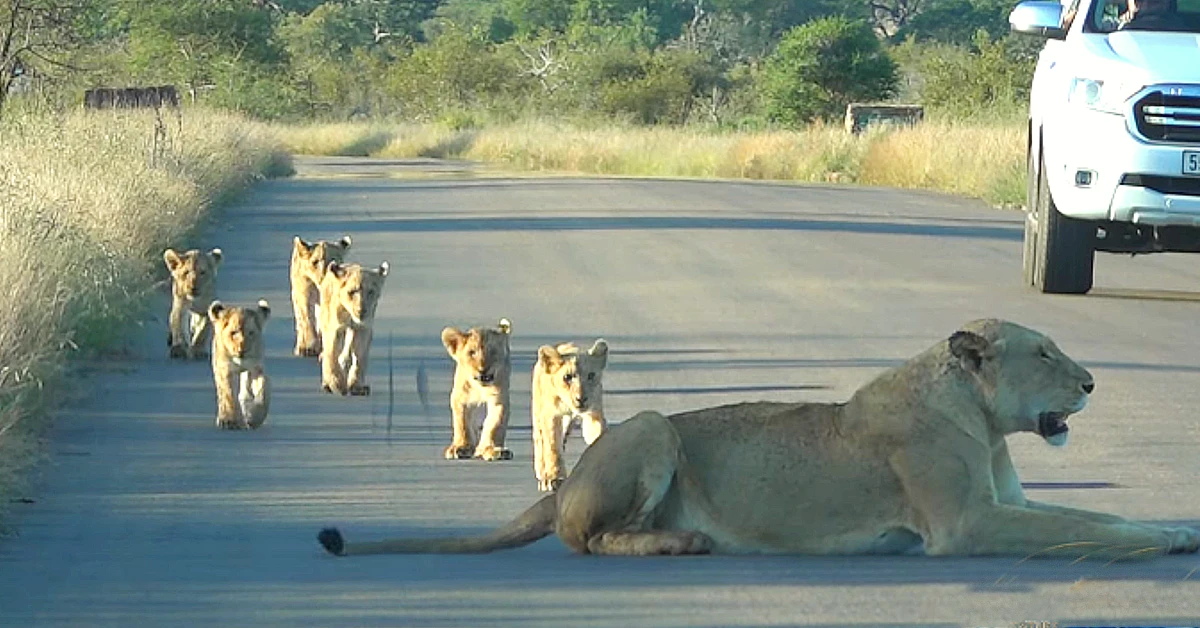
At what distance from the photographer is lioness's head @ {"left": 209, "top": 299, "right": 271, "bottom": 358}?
409 inches

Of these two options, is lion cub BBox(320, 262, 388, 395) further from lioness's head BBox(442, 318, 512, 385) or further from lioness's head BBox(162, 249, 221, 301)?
lioness's head BBox(442, 318, 512, 385)

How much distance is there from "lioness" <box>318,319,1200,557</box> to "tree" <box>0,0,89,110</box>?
2317cm

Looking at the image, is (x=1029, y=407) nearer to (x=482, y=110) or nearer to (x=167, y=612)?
(x=167, y=612)

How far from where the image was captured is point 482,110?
76250mm

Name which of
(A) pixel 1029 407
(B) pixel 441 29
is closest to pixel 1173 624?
(A) pixel 1029 407

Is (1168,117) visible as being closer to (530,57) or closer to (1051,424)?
(1051,424)

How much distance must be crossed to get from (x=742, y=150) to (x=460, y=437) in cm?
3504

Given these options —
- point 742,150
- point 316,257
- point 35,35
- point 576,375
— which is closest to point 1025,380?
point 576,375

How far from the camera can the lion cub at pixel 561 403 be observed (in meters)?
8.69

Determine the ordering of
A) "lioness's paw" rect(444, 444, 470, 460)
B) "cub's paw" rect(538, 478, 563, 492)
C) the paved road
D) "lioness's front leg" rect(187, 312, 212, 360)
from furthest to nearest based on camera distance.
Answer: "lioness's front leg" rect(187, 312, 212, 360), "lioness's paw" rect(444, 444, 470, 460), "cub's paw" rect(538, 478, 563, 492), the paved road

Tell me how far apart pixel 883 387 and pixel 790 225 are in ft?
54.9

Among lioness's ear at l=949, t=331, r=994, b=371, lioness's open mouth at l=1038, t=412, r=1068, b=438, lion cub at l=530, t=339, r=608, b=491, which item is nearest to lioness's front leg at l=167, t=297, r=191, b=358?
lion cub at l=530, t=339, r=608, b=491

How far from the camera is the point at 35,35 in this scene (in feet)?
104

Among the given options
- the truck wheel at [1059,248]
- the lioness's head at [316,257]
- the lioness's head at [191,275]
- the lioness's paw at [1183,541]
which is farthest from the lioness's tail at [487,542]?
the truck wheel at [1059,248]
